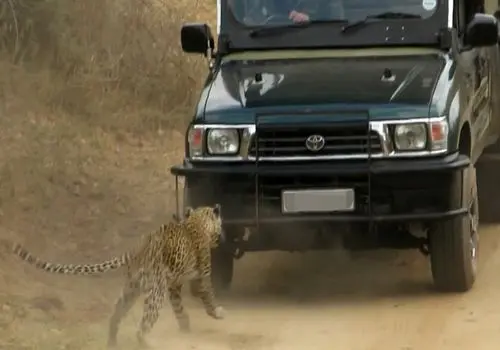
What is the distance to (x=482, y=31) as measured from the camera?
7988 millimetres

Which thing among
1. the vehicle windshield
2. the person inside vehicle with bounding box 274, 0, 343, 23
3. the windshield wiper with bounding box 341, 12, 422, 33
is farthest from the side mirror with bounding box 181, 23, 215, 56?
the windshield wiper with bounding box 341, 12, 422, 33

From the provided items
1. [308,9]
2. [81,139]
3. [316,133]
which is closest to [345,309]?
[316,133]

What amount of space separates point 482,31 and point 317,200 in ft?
5.65

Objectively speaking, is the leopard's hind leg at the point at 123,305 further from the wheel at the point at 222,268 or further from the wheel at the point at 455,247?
the wheel at the point at 455,247

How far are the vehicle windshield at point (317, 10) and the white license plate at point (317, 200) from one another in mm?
A: 1507

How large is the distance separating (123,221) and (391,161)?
3.35 metres

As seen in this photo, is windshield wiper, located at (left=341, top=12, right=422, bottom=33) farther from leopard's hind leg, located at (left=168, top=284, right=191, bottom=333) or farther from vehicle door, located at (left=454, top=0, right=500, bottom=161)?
leopard's hind leg, located at (left=168, top=284, right=191, bottom=333)

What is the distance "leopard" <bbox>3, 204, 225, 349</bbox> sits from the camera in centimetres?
664

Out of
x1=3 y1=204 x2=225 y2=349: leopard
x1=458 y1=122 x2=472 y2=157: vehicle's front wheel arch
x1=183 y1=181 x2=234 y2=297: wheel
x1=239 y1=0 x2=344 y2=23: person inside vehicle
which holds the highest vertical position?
x1=239 y1=0 x2=344 y2=23: person inside vehicle

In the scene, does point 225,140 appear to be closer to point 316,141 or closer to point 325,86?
point 316,141

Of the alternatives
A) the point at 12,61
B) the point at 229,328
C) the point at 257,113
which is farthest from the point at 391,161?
the point at 12,61

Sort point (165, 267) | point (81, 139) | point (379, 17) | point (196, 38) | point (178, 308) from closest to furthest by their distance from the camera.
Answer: point (165, 267) < point (178, 308) < point (379, 17) < point (196, 38) < point (81, 139)

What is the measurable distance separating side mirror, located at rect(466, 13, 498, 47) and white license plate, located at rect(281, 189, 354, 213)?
5.09 feet

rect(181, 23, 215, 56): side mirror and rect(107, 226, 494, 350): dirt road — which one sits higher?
rect(181, 23, 215, 56): side mirror
